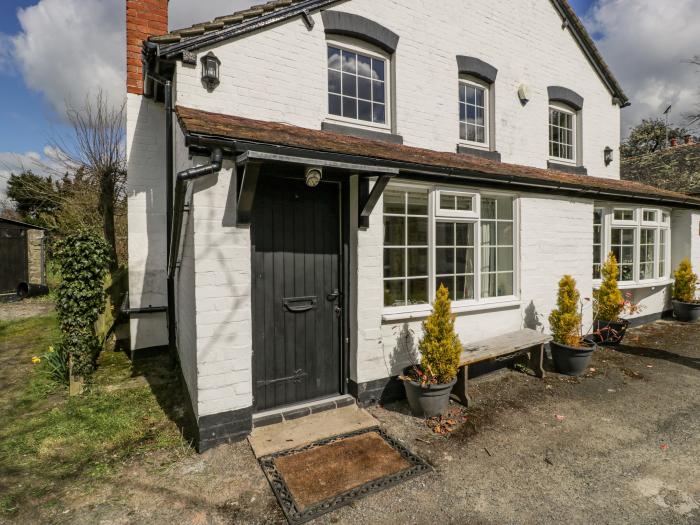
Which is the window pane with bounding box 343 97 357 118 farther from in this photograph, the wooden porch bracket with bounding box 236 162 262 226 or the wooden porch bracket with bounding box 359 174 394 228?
the wooden porch bracket with bounding box 236 162 262 226

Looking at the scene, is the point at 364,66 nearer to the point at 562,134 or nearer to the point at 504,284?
the point at 504,284

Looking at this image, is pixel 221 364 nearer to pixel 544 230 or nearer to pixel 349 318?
pixel 349 318

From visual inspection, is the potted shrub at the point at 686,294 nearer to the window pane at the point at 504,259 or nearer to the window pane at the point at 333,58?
the window pane at the point at 504,259

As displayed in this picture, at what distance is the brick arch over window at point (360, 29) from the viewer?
5.35 metres

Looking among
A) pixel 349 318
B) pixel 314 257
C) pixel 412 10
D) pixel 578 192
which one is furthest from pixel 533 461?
pixel 412 10

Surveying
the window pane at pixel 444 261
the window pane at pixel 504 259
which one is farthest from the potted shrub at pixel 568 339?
the window pane at pixel 444 261

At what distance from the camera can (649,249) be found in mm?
9320

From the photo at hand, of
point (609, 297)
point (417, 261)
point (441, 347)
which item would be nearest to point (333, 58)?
point (417, 261)

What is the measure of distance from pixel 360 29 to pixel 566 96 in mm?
5420

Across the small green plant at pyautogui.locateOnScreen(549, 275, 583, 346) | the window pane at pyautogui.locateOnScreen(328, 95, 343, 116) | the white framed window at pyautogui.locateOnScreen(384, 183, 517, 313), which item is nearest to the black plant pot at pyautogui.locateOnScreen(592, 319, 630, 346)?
the small green plant at pyautogui.locateOnScreen(549, 275, 583, 346)

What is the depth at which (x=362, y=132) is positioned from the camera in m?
5.60

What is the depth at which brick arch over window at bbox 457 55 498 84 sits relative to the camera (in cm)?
660

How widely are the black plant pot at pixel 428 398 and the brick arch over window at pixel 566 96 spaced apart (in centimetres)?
701

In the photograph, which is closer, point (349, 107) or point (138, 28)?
point (349, 107)
